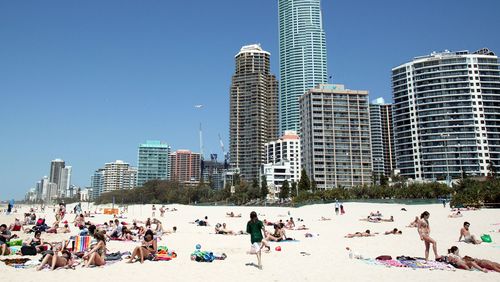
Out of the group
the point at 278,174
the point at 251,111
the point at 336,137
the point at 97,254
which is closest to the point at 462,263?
the point at 97,254

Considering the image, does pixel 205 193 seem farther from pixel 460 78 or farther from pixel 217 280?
pixel 217 280

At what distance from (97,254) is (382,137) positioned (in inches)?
7177

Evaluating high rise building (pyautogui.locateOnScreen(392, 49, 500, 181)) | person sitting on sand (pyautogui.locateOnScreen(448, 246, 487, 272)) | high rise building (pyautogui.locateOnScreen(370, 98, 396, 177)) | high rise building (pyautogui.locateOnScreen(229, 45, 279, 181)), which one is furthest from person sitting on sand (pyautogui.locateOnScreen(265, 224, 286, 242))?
high rise building (pyautogui.locateOnScreen(370, 98, 396, 177))

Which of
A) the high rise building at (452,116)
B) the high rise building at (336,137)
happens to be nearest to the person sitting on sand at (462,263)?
the high rise building at (336,137)

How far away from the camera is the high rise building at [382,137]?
→ 564 ft

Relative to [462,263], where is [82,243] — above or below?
above

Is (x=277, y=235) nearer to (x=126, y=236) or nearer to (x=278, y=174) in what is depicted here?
(x=126, y=236)

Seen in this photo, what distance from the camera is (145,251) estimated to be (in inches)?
512

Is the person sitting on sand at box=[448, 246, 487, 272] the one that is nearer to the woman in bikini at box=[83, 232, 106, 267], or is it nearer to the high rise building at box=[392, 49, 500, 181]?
the woman in bikini at box=[83, 232, 106, 267]

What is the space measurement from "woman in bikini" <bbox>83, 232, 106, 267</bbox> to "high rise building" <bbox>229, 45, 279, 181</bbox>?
152 meters

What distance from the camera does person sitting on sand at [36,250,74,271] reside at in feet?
37.5

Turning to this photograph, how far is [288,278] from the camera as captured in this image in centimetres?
1012

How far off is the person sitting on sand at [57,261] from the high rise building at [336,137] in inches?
4317

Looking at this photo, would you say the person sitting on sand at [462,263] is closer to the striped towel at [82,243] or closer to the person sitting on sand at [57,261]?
the person sitting on sand at [57,261]
